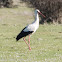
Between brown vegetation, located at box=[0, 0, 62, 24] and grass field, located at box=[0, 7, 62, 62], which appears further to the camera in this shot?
brown vegetation, located at box=[0, 0, 62, 24]

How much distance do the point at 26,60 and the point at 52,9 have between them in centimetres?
1902

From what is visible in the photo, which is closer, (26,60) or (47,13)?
(26,60)

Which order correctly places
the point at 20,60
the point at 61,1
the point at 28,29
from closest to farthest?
the point at 20,60 → the point at 28,29 → the point at 61,1

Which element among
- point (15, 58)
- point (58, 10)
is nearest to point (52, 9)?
point (58, 10)

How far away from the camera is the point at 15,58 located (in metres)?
9.15

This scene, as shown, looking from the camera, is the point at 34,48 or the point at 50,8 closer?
the point at 34,48

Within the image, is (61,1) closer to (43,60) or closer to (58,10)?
(58,10)

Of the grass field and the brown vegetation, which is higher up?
the grass field

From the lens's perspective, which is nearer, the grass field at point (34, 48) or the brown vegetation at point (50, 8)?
the grass field at point (34, 48)

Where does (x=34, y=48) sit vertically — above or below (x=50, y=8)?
above

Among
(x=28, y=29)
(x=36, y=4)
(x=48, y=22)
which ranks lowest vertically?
(x=48, y=22)

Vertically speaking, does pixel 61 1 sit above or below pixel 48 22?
above

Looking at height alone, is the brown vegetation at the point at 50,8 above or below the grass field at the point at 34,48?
below

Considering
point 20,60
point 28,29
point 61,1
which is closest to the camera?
point 20,60
